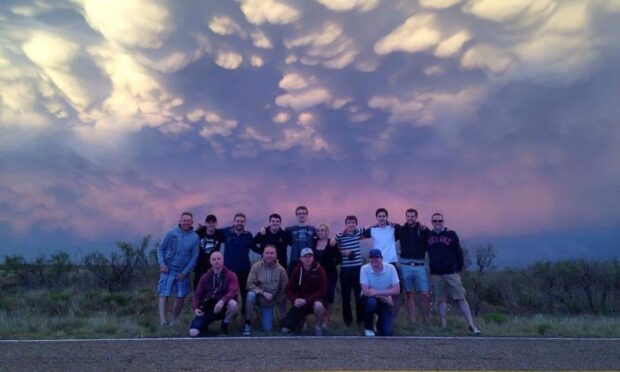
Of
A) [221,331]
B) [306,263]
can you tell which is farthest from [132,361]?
[306,263]

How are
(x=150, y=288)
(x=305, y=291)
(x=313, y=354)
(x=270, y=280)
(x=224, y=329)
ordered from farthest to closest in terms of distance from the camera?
1. (x=150, y=288)
2. (x=270, y=280)
3. (x=305, y=291)
4. (x=224, y=329)
5. (x=313, y=354)

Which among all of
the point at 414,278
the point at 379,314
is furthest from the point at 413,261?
the point at 379,314

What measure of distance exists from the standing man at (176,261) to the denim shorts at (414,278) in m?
3.79

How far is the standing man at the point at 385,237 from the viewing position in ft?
33.0

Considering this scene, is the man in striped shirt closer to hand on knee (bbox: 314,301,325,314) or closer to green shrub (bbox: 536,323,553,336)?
hand on knee (bbox: 314,301,325,314)

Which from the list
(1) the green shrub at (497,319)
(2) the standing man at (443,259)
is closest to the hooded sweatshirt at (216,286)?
(2) the standing man at (443,259)

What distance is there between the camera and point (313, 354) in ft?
22.2

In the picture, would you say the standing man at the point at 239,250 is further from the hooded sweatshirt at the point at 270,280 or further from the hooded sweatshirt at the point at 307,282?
the hooded sweatshirt at the point at 307,282

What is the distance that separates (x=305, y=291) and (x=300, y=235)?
1137 millimetres

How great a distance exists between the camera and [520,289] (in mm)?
24453

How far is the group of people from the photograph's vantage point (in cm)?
927

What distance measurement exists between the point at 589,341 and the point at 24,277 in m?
22.9

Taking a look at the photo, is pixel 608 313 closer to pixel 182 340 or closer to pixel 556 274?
Answer: pixel 556 274

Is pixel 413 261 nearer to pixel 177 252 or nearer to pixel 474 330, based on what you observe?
pixel 474 330
